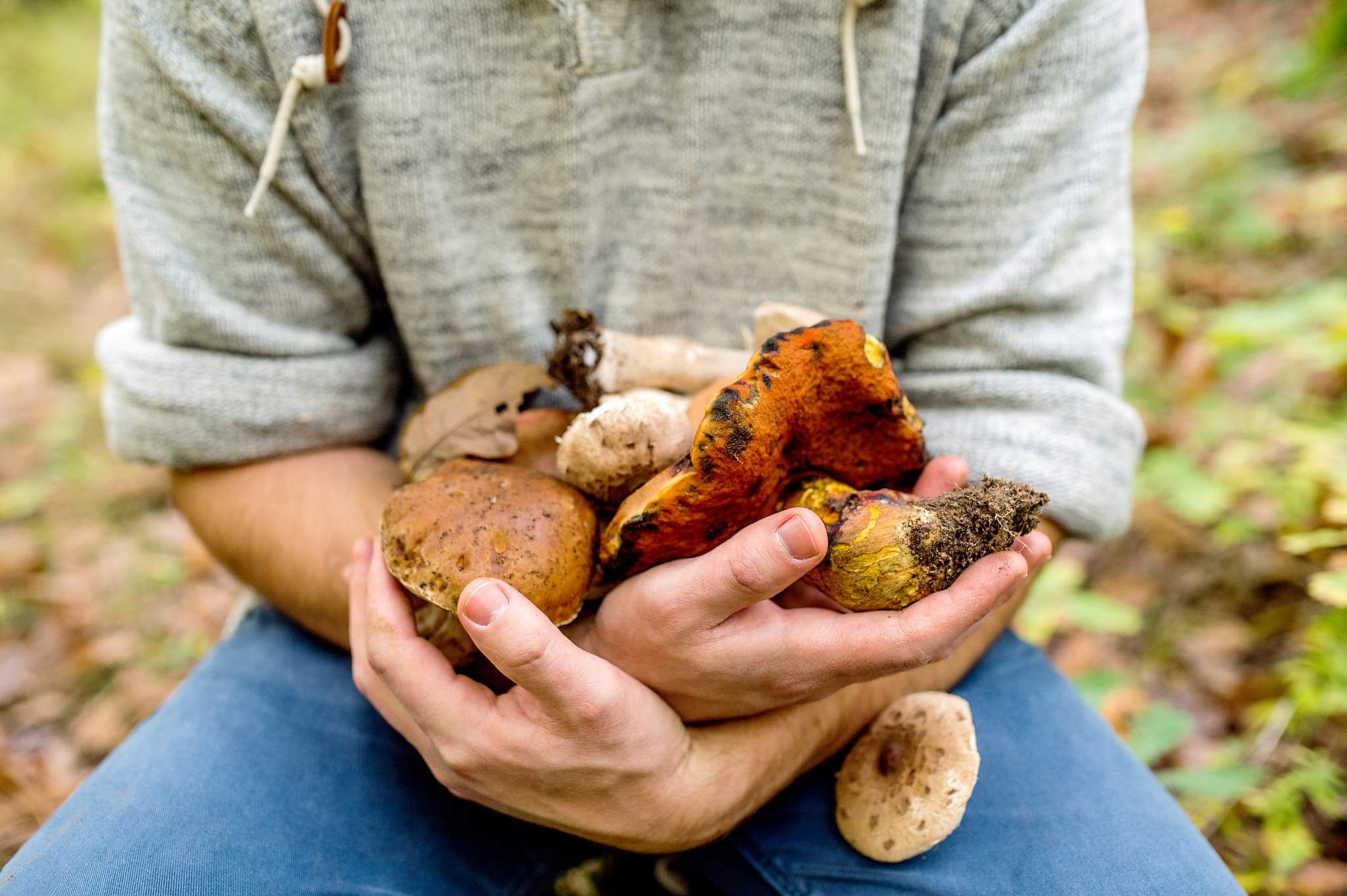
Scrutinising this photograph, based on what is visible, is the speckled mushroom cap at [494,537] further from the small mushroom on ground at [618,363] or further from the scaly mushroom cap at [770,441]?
the small mushroom on ground at [618,363]

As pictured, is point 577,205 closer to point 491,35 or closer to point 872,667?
point 491,35

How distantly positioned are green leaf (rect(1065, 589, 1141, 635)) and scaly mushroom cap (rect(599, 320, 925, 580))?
1.60m

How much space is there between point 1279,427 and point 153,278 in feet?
10.8

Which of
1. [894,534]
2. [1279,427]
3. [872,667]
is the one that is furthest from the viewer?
[1279,427]

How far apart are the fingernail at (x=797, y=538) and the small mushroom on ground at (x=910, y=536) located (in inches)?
3.5

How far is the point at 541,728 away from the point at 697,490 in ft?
1.48

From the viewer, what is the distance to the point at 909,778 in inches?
51.4

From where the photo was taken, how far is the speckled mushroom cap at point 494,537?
1.06 m

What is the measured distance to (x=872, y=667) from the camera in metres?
1.11

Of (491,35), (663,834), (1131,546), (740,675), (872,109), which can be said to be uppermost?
(491,35)

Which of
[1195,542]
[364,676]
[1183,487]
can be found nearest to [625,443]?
[364,676]

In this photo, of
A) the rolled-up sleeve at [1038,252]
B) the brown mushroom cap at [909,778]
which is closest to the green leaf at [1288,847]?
the rolled-up sleeve at [1038,252]

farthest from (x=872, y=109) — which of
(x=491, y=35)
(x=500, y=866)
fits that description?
(x=500, y=866)

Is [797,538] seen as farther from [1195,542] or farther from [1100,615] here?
[1195,542]
